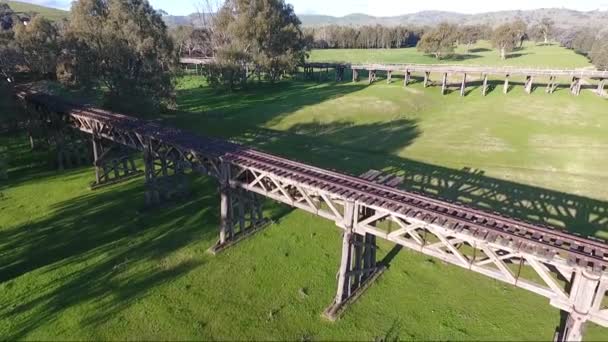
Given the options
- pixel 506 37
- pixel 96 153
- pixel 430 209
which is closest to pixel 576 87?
pixel 506 37

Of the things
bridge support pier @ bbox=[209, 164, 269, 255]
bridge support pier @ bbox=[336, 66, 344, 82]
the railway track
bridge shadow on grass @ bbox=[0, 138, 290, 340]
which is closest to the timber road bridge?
bridge support pier @ bbox=[336, 66, 344, 82]

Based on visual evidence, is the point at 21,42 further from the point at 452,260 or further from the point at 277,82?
the point at 452,260

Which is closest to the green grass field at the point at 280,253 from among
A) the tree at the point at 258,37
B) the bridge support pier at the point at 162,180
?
the bridge support pier at the point at 162,180

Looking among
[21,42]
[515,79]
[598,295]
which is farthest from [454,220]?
[515,79]

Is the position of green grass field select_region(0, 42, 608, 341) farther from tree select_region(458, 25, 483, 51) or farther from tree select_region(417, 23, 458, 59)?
tree select_region(458, 25, 483, 51)

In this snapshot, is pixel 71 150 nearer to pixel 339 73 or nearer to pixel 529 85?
pixel 339 73

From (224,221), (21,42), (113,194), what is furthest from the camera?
(21,42)
